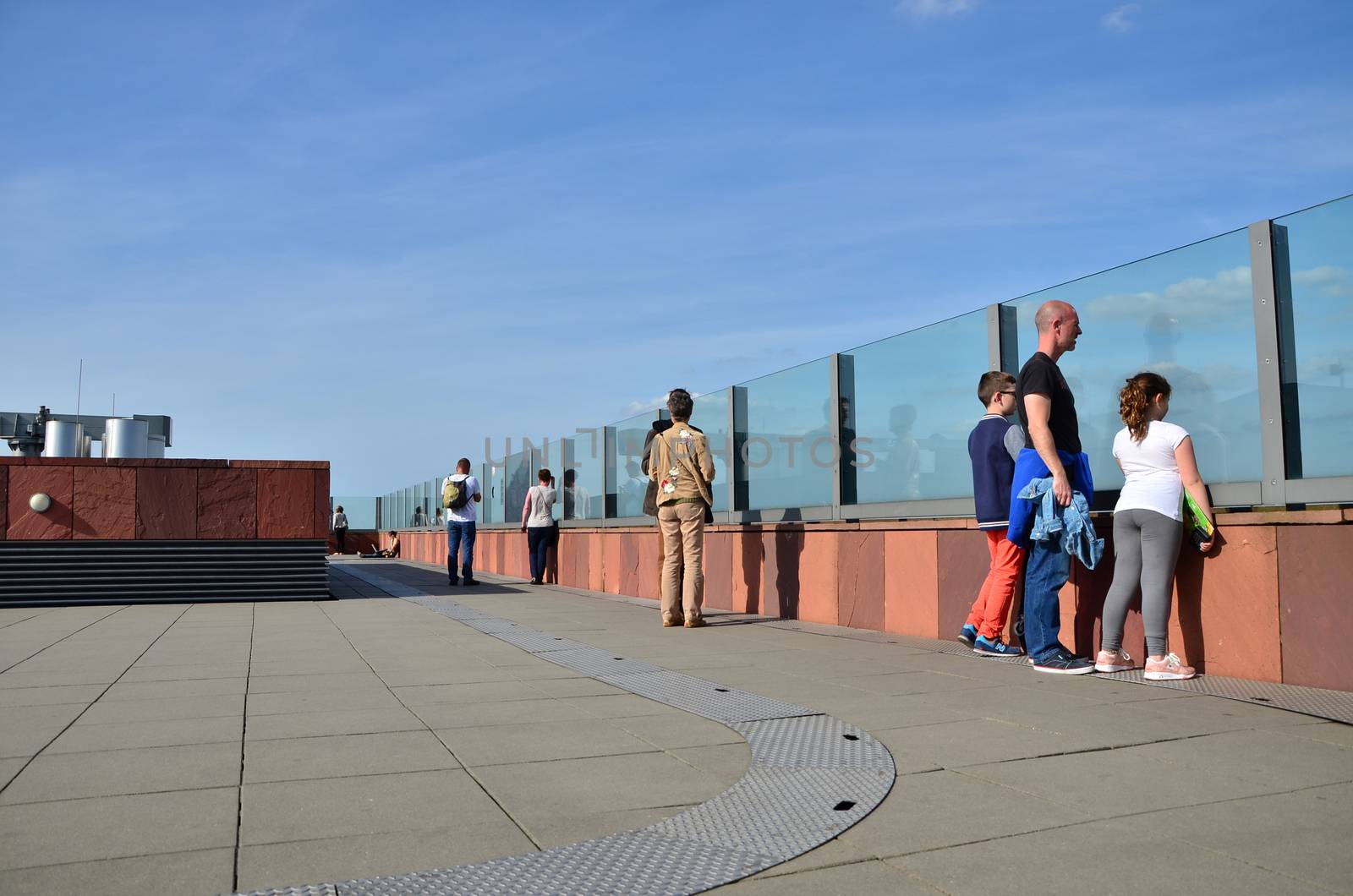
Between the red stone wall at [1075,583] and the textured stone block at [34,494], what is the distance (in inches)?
5.4

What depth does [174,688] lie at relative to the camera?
5891 mm

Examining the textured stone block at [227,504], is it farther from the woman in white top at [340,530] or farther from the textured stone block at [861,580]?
the woman in white top at [340,530]

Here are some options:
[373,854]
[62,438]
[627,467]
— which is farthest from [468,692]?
[62,438]

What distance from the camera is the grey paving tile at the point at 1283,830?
9.20ft

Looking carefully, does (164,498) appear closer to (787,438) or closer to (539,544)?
(539,544)

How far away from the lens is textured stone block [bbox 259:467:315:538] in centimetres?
1222

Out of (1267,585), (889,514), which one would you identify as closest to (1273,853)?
(1267,585)

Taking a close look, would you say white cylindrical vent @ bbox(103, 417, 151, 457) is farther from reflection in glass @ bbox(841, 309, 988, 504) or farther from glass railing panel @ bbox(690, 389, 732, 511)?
reflection in glass @ bbox(841, 309, 988, 504)

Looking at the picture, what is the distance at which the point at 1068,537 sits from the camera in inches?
239

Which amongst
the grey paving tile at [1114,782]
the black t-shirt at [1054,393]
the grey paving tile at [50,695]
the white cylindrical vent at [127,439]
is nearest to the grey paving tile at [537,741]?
the grey paving tile at [1114,782]

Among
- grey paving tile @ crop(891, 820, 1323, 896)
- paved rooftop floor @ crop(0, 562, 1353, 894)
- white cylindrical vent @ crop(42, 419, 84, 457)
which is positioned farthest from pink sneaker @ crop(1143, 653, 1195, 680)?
white cylindrical vent @ crop(42, 419, 84, 457)

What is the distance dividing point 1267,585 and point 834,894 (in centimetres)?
381

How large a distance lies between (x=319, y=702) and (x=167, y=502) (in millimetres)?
7423

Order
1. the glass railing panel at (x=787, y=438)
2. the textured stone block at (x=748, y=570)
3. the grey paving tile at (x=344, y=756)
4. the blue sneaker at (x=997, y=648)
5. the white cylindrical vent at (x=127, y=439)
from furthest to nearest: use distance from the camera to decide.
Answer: the white cylindrical vent at (x=127, y=439) < the textured stone block at (x=748, y=570) < the glass railing panel at (x=787, y=438) < the blue sneaker at (x=997, y=648) < the grey paving tile at (x=344, y=756)
